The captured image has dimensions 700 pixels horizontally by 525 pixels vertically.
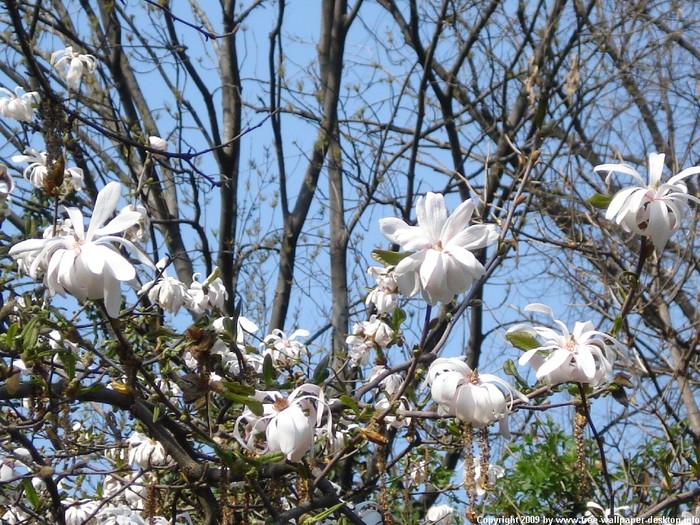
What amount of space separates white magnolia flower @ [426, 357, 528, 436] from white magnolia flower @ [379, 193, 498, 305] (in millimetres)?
171

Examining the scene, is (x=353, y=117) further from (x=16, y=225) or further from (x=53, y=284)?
(x=53, y=284)

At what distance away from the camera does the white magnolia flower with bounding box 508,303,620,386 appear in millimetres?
1681

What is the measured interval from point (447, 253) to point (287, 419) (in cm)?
38

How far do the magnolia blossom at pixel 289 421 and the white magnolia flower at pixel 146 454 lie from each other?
90 centimetres

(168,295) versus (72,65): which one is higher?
(72,65)

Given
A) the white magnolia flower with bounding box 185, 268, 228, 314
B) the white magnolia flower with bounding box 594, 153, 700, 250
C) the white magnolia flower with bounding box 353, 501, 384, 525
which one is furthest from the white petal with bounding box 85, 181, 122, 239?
the white magnolia flower with bounding box 185, 268, 228, 314

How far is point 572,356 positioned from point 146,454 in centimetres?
136

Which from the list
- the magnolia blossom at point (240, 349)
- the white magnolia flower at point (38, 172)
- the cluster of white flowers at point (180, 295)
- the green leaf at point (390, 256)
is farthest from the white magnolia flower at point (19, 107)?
the green leaf at point (390, 256)

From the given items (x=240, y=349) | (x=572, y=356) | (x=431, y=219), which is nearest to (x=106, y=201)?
(x=431, y=219)

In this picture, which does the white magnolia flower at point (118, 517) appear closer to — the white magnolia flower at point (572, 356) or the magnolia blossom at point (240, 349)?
the magnolia blossom at point (240, 349)

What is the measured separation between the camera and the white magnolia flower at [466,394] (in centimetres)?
164

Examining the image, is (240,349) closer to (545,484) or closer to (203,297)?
(203,297)

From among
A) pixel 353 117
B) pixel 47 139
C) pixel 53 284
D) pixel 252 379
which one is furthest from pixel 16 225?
pixel 53 284

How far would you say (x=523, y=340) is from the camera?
1.76 m
